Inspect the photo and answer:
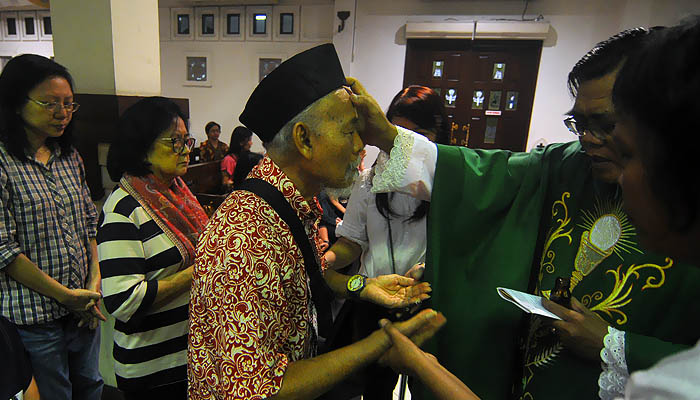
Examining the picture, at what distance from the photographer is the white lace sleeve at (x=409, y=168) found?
4.26 feet

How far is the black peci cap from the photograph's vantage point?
99 cm

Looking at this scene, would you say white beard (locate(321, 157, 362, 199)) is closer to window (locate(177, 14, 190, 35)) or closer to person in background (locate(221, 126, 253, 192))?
person in background (locate(221, 126, 253, 192))

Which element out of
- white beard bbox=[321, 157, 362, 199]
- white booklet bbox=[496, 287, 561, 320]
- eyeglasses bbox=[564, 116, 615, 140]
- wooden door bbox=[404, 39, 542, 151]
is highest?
wooden door bbox=[404, 39, 542, 151]

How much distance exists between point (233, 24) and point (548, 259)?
8.88 m

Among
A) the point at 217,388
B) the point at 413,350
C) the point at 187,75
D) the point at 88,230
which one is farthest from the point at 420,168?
the point at 187,75

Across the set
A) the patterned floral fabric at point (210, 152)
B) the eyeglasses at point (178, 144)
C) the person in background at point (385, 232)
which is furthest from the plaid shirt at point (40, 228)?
the patterned floral fabric at point (210, 152)

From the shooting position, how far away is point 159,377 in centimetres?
150

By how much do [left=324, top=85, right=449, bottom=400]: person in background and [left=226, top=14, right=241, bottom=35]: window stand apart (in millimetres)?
7735

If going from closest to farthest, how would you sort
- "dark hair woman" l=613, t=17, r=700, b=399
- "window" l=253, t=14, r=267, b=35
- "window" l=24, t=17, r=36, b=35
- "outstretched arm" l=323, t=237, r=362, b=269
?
"dark hair woman" l=613, t=17, r=700, b=399, "outstretched arm" l=323, t=237, r=362, b=269, "window" l=253, t=14, r=267, b=35, "window" l=24, t=17, r=36, b=35

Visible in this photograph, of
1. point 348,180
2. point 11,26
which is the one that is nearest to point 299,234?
point 348,180

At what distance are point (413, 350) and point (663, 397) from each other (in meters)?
0.56

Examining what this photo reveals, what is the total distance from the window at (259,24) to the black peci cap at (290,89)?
8091mm

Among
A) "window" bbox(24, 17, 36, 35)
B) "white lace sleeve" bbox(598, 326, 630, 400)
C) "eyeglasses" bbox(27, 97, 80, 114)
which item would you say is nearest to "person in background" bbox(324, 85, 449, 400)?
"white lace sleeve" bbox(598, 326, 630, 400)

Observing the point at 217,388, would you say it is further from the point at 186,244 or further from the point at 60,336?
the point at 60,336
